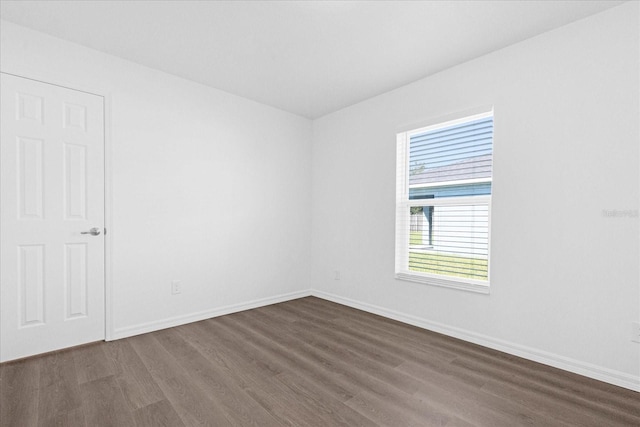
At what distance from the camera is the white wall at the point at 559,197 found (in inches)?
81.7

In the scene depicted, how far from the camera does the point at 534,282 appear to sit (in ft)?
8.02

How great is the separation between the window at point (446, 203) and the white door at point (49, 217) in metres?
2.96

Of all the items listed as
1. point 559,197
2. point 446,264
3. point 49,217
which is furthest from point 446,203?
point 49,217

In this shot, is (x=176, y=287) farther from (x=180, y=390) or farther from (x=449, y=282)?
(x=449, y=282)

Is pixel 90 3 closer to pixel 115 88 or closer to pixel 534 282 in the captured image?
pixel 115 88

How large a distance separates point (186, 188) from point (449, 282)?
283 cm

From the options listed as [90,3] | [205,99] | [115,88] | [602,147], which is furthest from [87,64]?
[602,147]

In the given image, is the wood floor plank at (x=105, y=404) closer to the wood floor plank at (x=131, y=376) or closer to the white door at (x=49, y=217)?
the wood floor plank at (x=131, y=376)

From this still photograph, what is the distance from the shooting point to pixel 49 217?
252cm

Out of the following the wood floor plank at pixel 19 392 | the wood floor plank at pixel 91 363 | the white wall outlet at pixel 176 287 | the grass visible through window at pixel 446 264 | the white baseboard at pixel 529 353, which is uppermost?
the grass visible through window at pixel 446 264

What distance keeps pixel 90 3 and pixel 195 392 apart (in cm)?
272

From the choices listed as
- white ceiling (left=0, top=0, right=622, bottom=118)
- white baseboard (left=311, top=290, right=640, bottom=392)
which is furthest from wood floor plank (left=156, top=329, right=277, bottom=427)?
white ceiling (left=0, top=0, right=622, bottom=118)

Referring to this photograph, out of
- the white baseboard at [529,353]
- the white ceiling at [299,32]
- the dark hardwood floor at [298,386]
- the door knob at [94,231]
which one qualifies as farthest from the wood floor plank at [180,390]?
the white ceiling at [299,32]

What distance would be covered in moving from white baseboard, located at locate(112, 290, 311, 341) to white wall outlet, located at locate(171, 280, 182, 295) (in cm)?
26
